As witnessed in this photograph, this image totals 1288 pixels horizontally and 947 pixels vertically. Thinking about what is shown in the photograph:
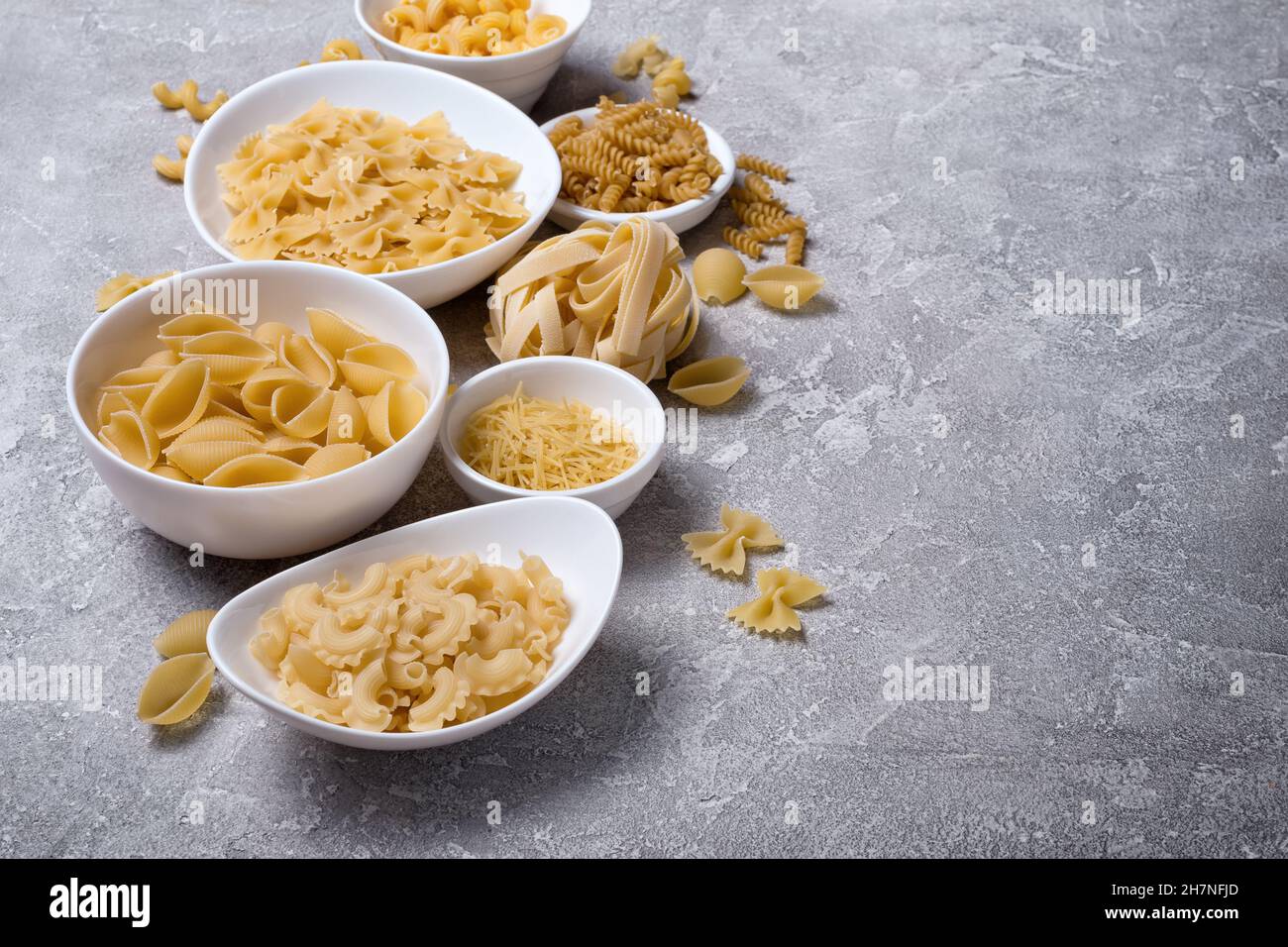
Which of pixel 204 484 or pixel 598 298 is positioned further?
pixel 598 298

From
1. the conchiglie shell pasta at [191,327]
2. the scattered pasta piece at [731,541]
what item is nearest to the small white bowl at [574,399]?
the scattered pasta piece at [731,541]

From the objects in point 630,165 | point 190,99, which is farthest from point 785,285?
point 190,99

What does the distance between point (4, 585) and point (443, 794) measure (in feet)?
2.25

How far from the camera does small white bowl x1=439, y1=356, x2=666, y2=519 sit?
5.50 ft

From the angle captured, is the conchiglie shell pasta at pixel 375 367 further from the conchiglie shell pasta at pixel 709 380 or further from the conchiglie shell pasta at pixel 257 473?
the conchiglie shell pasta at pixel 709 380

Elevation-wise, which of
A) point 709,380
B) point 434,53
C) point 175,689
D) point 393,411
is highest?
point 434,53

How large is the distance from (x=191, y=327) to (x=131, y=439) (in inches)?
8.3

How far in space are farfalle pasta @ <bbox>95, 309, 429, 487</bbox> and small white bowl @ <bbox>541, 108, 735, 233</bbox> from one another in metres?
0.56

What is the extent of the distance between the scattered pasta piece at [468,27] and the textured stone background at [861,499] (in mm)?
230

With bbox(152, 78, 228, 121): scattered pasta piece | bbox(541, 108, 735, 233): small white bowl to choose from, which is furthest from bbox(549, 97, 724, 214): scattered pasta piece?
bbox(152, 78, 228, 121): scattered pasta piece

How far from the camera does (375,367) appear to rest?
1.71 meters

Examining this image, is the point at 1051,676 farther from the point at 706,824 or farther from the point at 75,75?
the point at 75,75

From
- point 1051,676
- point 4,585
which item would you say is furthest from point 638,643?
point 4,585
